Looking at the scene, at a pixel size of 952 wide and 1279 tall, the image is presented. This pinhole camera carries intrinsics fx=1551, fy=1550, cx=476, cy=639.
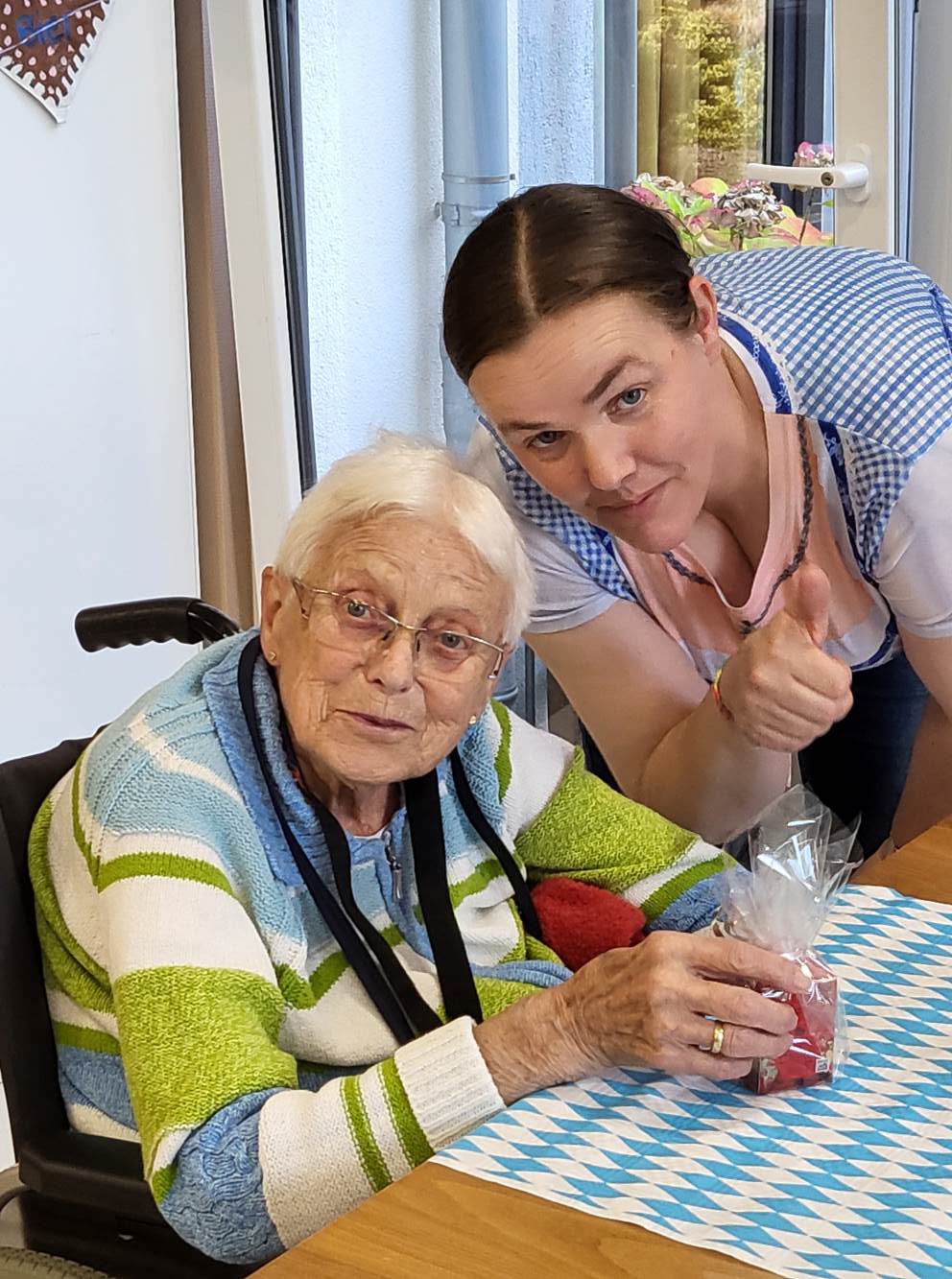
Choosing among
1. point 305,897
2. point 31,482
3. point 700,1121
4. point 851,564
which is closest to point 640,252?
point 851,564

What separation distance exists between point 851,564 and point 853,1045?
2.19ft

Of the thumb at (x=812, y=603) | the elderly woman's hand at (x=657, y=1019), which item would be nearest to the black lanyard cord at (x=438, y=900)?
the elderly woman's hand at (x=657, y=1019)

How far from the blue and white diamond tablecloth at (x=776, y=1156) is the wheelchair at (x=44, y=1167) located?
0.33 meters

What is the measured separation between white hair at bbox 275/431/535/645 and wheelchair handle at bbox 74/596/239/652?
20 centimetres

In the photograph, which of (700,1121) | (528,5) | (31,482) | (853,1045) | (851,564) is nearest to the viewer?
(700,1121)

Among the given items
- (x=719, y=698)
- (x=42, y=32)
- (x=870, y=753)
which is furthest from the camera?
(x=42, y=32)

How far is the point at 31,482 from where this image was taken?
2838 millimetres

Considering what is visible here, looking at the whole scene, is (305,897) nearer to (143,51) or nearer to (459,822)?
(459,822)

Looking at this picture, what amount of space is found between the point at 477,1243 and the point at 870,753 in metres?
1.31

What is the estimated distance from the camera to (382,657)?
4.39ft

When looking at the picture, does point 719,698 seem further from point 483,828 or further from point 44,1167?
point 44,1167

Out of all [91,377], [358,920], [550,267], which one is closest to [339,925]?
[358,920]

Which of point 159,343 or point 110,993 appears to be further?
point 159,343

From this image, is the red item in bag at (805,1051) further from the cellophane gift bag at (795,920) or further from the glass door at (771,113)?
the glass door at (771,113)
